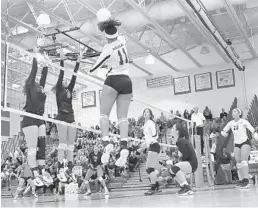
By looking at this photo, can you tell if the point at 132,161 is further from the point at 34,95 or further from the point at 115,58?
the point at 115,58

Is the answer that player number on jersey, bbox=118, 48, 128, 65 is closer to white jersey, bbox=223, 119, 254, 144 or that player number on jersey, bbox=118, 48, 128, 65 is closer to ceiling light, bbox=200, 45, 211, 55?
white jersey, bbox=223, 119, 254, 144

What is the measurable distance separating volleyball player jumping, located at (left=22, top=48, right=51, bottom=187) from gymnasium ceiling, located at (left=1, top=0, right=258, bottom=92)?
7506mm

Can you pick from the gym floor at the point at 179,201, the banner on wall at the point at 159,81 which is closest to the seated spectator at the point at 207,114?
the banner on wall at the point at 159,81

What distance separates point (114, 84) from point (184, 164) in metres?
3.02

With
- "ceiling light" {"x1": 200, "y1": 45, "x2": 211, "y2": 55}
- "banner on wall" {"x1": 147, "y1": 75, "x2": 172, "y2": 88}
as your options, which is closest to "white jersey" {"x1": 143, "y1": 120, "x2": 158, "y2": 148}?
"ceiling light" {"x1": 200, "y1": 45, "x2": 211, "y2": 55}

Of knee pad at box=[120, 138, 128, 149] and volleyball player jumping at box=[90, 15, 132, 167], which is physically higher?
volleyball player jumping at box=[90, 15, 132, 167]

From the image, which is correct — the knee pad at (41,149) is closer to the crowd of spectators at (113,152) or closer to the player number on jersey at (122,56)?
the player number on jersey at (122,56)

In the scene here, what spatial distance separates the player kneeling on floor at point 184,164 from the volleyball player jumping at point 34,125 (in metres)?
2.69

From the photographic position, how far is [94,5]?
16.7 meters

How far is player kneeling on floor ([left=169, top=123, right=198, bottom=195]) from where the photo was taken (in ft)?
23.6

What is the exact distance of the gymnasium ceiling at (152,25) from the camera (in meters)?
16.4

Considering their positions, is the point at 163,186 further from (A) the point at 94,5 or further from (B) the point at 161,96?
(B) the point at 161,96

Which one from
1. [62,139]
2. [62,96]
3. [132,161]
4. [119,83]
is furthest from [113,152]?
[119,83]

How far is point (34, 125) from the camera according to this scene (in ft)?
19.5
